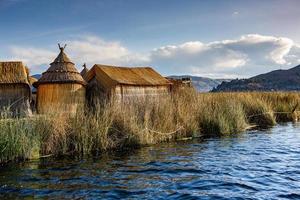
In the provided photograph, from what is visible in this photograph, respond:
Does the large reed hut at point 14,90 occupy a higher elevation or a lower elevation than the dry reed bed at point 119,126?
higher

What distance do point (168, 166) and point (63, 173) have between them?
307cm

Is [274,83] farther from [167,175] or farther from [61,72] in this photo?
[167,175]

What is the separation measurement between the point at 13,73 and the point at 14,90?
2.78ft

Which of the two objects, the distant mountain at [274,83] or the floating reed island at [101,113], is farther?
the distant mountain at [274,83]

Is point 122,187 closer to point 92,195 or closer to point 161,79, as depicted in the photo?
point 92,195

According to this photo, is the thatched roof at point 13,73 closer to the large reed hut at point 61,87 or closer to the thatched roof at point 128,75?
the large reed hut at point 61,87

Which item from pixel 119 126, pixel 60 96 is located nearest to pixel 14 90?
pixel 60 96

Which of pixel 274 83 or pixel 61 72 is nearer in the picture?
pixel 61 72

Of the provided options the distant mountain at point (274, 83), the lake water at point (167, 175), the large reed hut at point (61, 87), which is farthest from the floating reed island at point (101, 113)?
the distant mountain at point (274, 83)

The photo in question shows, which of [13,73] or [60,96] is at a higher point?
[13,73]

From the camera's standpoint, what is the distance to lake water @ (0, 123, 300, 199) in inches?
376

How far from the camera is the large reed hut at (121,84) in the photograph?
18938 mm

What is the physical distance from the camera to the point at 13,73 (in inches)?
725

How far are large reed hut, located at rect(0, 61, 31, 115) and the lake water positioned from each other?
579 centimetres
